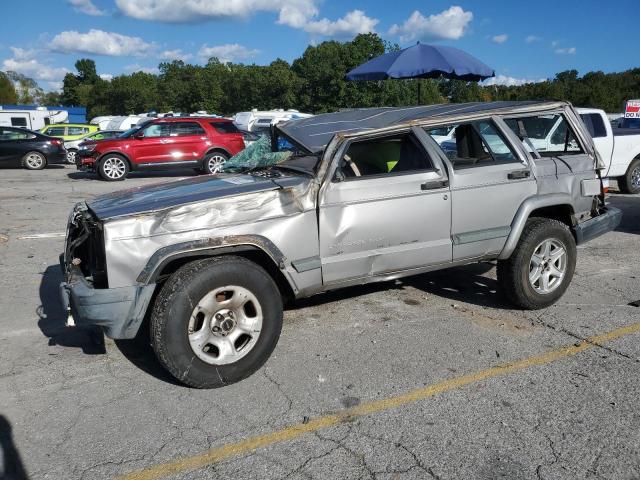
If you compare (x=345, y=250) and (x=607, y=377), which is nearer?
(x=607, y=377)

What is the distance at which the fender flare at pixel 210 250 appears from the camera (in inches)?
138

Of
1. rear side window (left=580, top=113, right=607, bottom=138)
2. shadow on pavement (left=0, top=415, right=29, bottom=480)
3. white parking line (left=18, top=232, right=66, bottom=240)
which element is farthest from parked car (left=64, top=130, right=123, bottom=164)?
shadow on pavement (left=0, top=415, right=29, bottom=480)

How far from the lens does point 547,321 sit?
4.77 m

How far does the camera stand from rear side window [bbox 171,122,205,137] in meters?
16.0

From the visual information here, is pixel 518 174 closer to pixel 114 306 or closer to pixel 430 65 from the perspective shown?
pixel 114 306

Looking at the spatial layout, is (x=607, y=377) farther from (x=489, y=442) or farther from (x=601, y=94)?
(x=601, y=94)

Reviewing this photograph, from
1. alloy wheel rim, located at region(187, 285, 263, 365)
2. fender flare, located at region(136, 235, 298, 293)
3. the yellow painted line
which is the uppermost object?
fender flare, located at region(136, 235, 298, 293)

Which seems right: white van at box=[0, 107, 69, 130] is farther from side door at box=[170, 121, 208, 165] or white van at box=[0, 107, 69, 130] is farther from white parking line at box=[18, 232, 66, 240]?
white parking line at box=[18, 232, 66, 240]

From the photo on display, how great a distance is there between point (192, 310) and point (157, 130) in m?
13.5

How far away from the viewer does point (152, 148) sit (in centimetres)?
1576

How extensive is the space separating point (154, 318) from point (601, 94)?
51.5m

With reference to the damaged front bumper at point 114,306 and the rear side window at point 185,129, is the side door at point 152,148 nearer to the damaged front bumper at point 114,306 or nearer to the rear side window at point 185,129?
the rear side window at point 185,129

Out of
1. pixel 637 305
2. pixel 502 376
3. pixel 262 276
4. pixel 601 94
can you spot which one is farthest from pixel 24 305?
pixel 601 94

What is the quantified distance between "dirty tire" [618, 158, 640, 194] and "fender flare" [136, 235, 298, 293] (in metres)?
10.5
